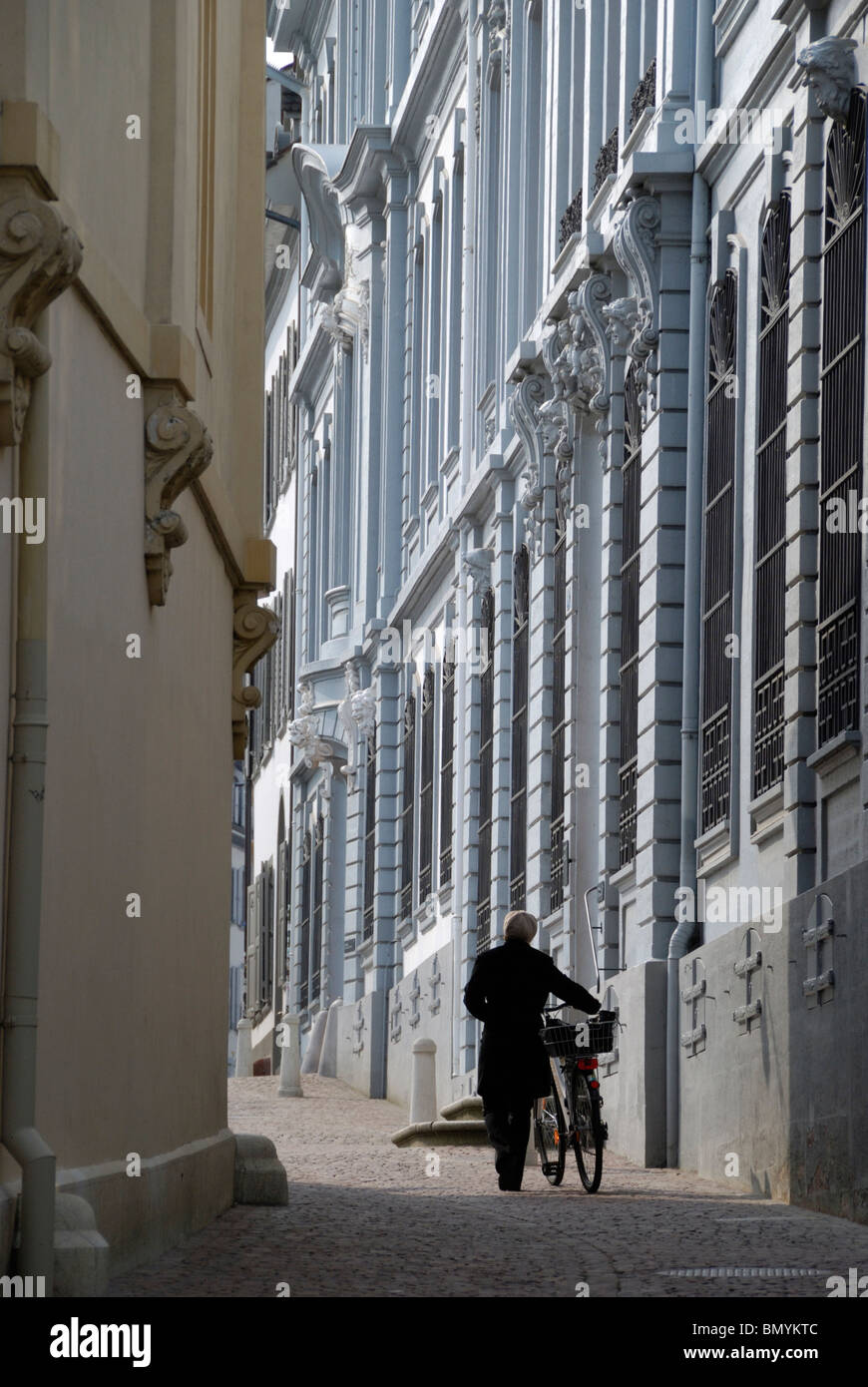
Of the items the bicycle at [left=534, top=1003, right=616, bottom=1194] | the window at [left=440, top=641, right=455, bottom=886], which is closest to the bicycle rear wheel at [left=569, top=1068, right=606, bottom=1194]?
the bicycle at [left=534, top=1003, right=616, bottom=1194]

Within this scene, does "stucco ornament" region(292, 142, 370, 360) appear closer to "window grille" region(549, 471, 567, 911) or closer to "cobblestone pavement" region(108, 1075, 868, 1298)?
"window grille" region(549, 471, 567, 911)

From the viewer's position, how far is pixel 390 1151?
70.8 feet

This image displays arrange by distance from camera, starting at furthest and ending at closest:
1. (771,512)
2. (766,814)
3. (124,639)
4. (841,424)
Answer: (771,512)
(766,814)
(841,424)
(124,639)

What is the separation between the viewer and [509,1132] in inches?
650

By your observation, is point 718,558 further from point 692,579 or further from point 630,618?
point 630,618

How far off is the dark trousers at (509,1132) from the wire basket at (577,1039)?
39cm

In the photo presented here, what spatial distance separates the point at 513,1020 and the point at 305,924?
3137 centimetres

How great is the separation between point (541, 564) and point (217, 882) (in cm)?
1103

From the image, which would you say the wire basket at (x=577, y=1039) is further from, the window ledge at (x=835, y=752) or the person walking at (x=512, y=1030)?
the window ledge at (x=835, y=752)

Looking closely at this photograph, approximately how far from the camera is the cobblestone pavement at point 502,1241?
9.87 m

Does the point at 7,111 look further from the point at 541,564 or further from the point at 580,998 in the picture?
the point at 541,564

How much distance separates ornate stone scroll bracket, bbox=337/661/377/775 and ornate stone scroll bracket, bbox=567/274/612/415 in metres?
16.6

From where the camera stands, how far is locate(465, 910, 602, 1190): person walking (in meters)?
16.6

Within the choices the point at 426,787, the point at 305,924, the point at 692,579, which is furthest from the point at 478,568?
the point at 305,924
